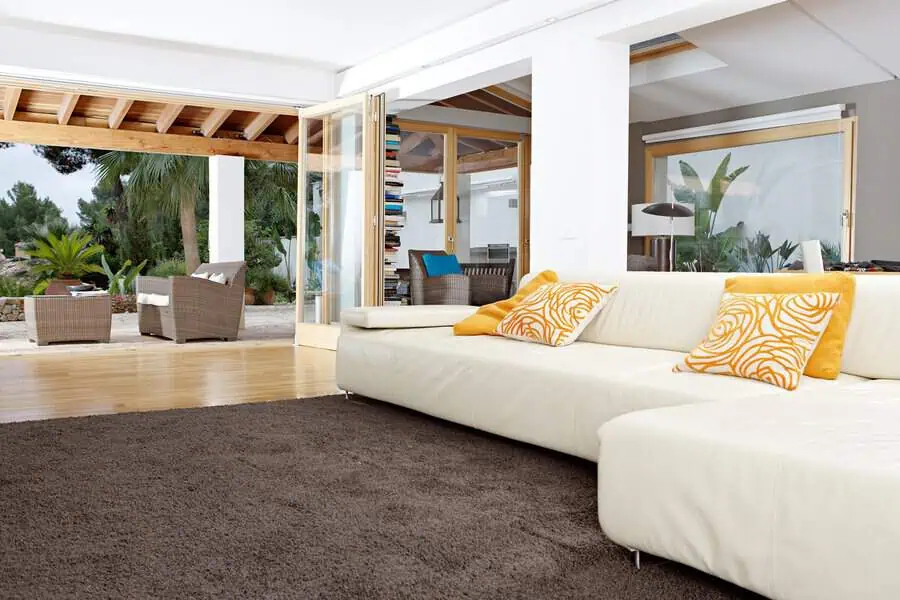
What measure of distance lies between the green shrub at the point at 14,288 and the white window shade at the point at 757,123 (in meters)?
9.25

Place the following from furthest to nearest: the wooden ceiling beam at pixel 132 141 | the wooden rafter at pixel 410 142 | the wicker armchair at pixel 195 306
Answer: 1. the wooden rafter at pixel 410 142
2. the wooden ceiling beam at pixel 132 141
3. the wicker armchair at pixel 195 306

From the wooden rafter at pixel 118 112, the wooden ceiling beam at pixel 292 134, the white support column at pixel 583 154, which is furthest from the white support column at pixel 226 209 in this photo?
the white support column at pixel 583 154

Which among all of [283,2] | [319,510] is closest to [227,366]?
[283,2]

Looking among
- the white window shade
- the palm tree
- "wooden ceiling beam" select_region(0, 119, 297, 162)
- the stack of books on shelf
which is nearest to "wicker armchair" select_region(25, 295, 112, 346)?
"wooden ceiling beam" select_region(0, 119, 297, 162)

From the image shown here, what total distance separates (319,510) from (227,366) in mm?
3905

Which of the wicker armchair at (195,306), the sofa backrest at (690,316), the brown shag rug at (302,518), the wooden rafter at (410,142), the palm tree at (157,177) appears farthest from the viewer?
the palm tree at (157,177)

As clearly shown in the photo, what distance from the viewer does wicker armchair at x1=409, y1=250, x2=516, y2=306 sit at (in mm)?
8305

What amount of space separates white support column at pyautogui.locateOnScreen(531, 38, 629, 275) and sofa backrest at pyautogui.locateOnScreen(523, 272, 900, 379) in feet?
4.08

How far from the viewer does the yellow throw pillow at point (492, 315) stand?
4.25m

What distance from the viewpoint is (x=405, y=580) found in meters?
2.00

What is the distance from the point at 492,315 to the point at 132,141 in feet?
23.6

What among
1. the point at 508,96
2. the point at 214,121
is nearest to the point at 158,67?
the point at 214,121

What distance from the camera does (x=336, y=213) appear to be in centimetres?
803

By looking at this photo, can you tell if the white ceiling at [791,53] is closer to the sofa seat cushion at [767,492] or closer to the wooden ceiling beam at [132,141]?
the sofa seat cushion at [767,492]
